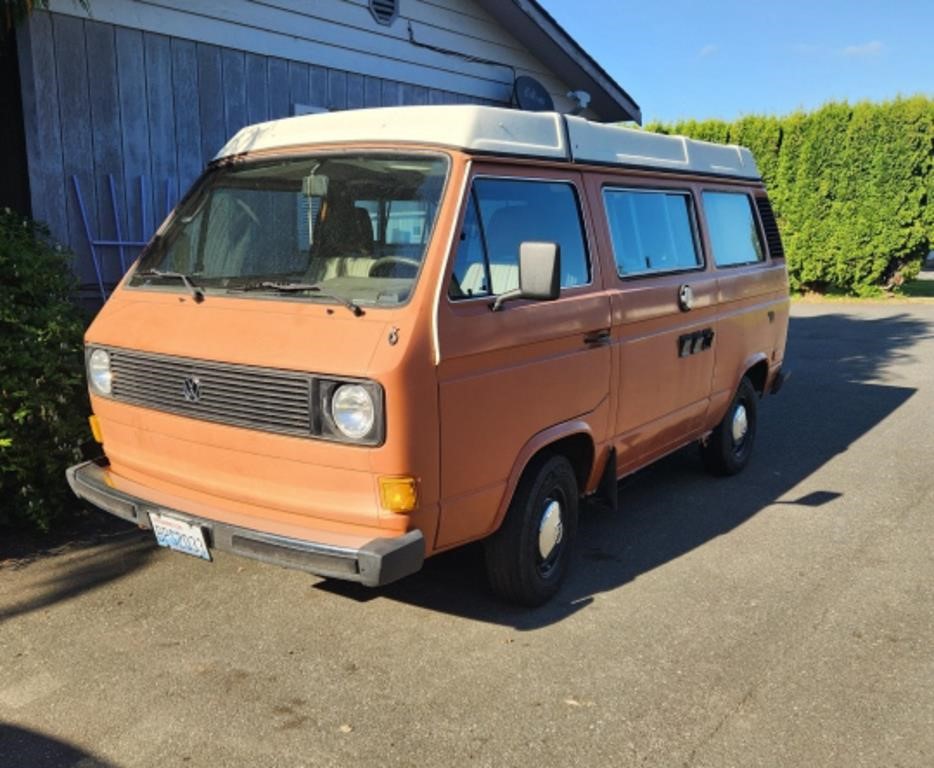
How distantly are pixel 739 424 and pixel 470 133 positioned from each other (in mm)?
3832

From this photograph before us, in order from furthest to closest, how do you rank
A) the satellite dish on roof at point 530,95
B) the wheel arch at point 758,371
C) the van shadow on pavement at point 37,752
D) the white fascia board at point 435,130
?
1. the satellite dish on roof at point 530,95
2. the wheel arch at point 758,371
3. the white fascia board at point 435,130
4. the van shadow on pavement at point 37,752

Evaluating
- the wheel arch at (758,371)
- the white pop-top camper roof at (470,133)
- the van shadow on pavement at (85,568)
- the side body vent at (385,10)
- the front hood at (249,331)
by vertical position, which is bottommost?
the van shadow on pavement at (85,568)

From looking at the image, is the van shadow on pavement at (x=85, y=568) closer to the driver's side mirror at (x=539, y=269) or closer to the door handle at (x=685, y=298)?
the driver's side mirror at (x=539, y=269)

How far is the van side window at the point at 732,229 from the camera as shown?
236 inches

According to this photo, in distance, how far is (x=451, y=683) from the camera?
11.7 feet

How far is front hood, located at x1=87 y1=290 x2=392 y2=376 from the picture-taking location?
3320 millimetres

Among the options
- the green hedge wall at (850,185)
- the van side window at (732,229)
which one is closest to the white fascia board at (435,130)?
the van side window at (732,229)

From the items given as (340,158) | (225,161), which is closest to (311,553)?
(340,158)

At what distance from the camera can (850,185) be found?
19172 millimetres

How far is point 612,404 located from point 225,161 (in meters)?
2.42

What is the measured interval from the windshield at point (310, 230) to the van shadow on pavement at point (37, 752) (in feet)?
6.27

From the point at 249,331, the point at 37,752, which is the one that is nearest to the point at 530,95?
the point at 249,331

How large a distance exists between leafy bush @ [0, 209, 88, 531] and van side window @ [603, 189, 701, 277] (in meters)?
3.12

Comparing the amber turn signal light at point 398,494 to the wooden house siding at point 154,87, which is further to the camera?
the wooden house siding at point 154,87
